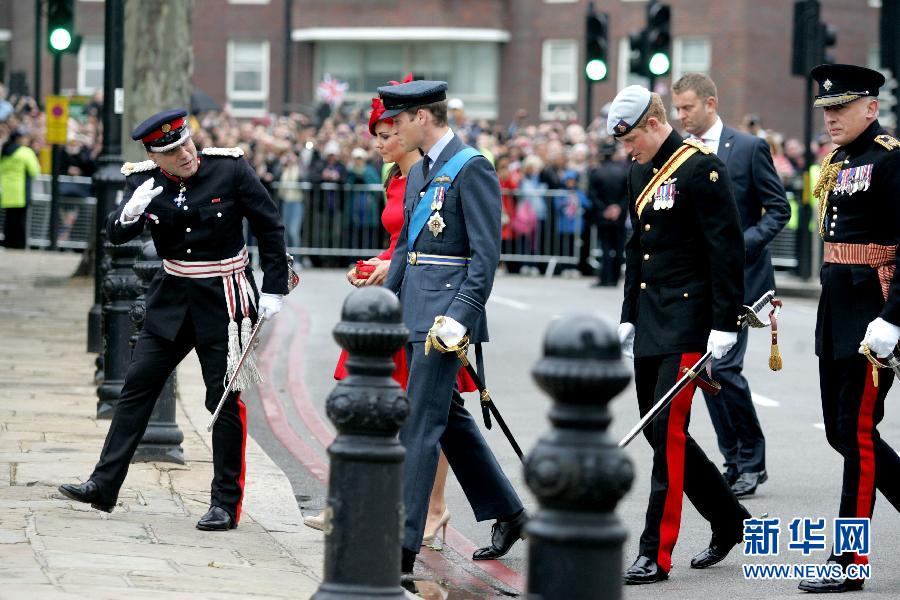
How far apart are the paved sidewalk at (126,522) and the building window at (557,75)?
3756cm

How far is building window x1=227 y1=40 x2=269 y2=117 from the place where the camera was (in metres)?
50.8

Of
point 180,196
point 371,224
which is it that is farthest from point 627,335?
point 371,224

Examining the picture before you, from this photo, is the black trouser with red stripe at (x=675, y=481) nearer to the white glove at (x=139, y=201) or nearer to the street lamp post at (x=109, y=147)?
the white glove at (x=139, y=201)

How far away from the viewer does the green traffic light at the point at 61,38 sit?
19.4m

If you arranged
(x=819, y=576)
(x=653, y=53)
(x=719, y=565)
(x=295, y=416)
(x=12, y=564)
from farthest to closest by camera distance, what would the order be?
1. (x=653, y=53)
2. (x=295, y=416)
3. (x=719, y=565)
4. (x=819, y=576)
5. (x=12, y=564)

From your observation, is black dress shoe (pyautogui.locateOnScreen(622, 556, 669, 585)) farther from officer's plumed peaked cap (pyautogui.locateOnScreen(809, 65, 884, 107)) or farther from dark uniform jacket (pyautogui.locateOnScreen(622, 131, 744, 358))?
officer's plumed peaked cap (pyautogui.locateOnScreen(809, 65, 884, 107))

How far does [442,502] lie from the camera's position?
7.38 meters

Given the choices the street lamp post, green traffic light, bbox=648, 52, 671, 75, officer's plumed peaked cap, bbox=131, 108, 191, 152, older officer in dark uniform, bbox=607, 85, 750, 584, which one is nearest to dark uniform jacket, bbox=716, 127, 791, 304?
older officer in dark uniform, bbox=607, 85, 750, 584

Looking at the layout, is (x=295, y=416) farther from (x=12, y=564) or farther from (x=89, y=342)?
(x=12, y=564)

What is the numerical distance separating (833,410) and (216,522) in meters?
2.58

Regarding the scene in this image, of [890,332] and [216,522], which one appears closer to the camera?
[890,332]

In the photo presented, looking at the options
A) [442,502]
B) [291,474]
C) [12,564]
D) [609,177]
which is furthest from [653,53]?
[12,564]

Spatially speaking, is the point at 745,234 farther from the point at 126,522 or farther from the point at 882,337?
the point at 126,522

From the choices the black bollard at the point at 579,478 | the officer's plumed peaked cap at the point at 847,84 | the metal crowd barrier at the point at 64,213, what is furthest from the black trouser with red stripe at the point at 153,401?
the metal crowd barrier at the point at 64,213
